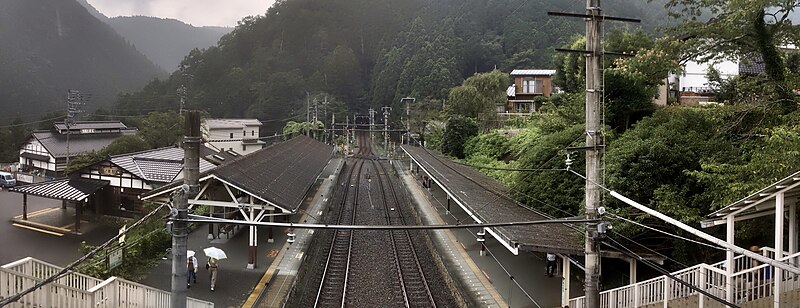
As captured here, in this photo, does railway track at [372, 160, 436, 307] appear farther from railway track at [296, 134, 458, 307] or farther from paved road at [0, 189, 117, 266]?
paved road at [0, 189, 117, 266]

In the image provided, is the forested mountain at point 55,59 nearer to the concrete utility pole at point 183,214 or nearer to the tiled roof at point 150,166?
the tiled roof at point 150,166

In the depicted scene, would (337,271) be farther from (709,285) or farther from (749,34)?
(749,34)

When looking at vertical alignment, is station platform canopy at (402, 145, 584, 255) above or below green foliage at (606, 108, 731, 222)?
below

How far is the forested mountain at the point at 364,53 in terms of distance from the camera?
57938 millimetres

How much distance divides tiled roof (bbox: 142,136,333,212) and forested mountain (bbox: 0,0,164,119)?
2602 cm

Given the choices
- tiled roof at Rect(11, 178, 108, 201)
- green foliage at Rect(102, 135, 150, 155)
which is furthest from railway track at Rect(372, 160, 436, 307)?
green foliage at Rect(102, 135, 150, 155)

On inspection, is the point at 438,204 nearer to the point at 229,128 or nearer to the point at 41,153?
the point at 41,153

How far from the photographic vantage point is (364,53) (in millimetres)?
81000

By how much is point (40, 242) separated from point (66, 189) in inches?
117

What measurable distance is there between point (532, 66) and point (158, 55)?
60428mm

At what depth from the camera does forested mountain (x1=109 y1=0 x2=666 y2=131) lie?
5794cm

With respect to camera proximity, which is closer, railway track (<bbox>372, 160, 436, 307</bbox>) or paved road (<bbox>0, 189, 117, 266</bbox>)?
railway track (<bbox>372, 160, 436, 307</bbox>)

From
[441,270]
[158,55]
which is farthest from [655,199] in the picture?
[158,55]

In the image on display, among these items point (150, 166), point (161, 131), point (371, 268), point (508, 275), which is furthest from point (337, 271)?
point (161, 131)
